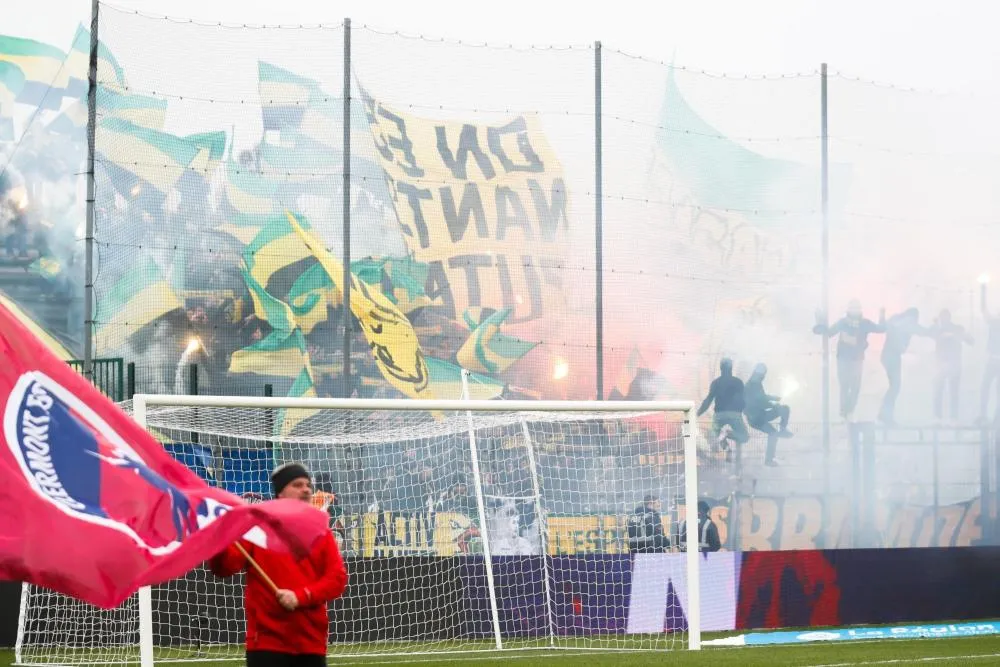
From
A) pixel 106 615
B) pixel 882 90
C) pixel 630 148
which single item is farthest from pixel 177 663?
pixel 882 90

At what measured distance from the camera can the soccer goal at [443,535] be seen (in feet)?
42.6

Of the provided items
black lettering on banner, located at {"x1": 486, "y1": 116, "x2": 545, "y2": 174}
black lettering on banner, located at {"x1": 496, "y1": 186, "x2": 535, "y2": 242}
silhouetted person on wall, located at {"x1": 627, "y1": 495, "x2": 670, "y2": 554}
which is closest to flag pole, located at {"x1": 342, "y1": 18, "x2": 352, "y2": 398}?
black lettering on banner, located at {"x1": 486, "y1": 116, "x2": 545, "y2": 174}

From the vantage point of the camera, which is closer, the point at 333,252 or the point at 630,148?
the point at 333,252

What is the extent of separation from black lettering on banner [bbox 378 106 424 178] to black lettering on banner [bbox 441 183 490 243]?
1.52ft

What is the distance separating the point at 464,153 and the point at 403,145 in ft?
2.69

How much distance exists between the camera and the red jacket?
627 centimetres

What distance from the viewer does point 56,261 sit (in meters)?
21.5

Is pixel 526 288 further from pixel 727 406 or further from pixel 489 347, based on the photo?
pixel 727 406

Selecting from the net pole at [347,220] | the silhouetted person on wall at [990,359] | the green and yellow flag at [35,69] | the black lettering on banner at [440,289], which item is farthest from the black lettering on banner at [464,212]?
the silhouetted person on wall at [990,359]

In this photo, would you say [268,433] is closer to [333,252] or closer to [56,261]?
[333,252]

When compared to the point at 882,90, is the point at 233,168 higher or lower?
lower

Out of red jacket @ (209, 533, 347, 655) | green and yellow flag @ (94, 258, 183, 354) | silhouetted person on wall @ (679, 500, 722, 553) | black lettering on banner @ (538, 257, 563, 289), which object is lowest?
silhouetted person on wall @ (679, 500, 722, 553)

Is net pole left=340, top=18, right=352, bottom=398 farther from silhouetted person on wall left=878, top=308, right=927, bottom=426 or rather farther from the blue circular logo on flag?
the blue circular logo on flag

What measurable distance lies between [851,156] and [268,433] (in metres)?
9.93
